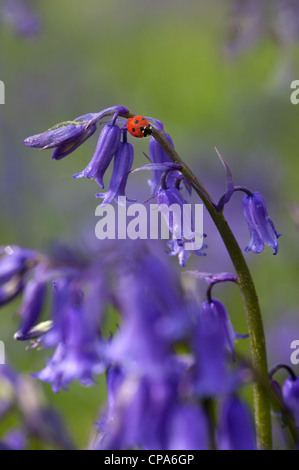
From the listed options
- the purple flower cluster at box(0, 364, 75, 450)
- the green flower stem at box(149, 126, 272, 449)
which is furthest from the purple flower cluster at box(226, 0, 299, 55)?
the purple flower cluster at box(0, 364, 75, 450)

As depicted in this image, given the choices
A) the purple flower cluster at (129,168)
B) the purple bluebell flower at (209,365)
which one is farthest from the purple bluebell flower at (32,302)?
the purple flower cluster at (129,168)

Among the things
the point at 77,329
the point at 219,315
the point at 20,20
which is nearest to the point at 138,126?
the point at 219,315

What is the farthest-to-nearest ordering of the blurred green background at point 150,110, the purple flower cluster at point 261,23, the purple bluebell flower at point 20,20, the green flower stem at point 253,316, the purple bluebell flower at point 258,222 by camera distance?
the blurred green background at point 150,110
the purple bluebell flower at point 20,20
the purple flower cluster at point 261,23
the purple bluebell flower at point 258,222
the green flower stem at point 253,316

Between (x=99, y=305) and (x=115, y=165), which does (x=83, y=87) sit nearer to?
(x=115, y=165)

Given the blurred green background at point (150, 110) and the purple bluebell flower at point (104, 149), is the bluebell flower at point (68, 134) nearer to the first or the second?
the purple bluebell flower at point (104, 149)

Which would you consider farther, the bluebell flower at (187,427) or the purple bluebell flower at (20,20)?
the purple bluebell flower at (20,20)
